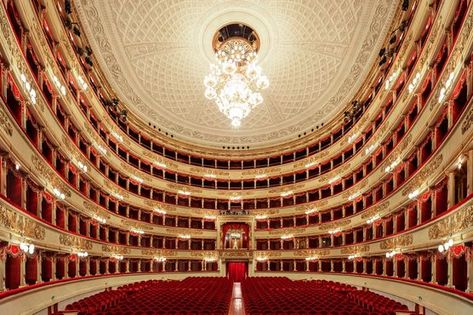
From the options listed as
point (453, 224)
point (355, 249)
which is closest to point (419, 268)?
point (453, 224)

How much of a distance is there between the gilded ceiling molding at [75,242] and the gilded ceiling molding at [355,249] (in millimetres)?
16178

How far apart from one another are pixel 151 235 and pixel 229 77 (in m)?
15.6

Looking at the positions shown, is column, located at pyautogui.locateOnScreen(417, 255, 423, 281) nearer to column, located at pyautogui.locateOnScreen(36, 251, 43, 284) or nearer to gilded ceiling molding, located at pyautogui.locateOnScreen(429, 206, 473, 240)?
gilded ceiling molding, located at pyautogui.locateOnScreen(429, 206, 473, 240)

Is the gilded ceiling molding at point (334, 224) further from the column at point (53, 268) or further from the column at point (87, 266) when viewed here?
the column at point (53, 268)

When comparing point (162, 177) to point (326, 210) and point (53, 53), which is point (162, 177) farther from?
point (53, 53)

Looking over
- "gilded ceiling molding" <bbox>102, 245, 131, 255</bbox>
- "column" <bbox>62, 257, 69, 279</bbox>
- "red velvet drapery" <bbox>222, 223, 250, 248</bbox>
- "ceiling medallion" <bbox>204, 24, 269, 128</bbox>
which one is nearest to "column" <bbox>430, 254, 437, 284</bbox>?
"ceiling medallion" <bbox>204, 24, 269, 128</bbox>

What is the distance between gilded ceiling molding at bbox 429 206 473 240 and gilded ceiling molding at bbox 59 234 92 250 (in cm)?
1502

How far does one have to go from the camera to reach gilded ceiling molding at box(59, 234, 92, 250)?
18.1 m

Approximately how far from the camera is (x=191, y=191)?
3822 cm

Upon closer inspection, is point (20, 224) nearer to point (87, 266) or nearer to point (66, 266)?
point (66, 266)

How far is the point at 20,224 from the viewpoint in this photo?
12750 millimetres

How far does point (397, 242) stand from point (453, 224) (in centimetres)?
726

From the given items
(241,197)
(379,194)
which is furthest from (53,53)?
(241,197)

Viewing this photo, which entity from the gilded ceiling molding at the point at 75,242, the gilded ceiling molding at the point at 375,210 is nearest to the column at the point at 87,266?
the gilded ceiling molding at the point at 75,242
